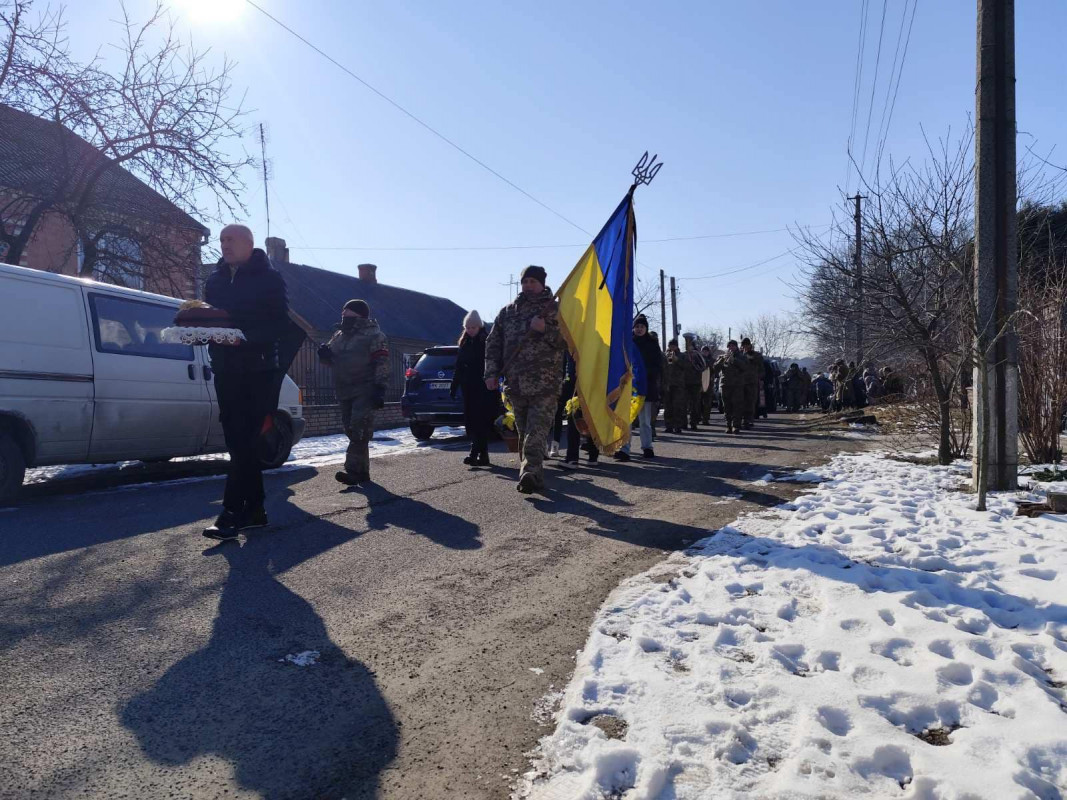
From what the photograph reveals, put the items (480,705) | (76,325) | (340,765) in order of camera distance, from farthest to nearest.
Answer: (76,325), (480,705), (340,765)

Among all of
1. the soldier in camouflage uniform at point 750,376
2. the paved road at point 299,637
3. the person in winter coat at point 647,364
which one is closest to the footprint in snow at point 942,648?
the paved road at point 299,637

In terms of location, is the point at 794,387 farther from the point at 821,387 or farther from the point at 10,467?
the point at 10,467

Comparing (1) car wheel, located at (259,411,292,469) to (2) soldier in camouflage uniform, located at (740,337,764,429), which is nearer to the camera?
(1) car wheel, located at (259,411,292,469)

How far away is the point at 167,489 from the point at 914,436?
9.45 meters

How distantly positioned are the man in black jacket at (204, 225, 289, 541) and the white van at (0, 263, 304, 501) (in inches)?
86.0

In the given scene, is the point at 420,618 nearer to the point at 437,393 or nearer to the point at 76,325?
the point at 76,325

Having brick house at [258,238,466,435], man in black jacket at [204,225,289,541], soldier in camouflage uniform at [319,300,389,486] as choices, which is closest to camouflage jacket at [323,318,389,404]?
soldier in camouflage uniform at [319,300,389,486]

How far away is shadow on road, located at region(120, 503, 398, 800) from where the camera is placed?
2.00 m

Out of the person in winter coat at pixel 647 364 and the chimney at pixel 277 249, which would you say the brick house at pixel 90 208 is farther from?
the chimney at pixel 277 249

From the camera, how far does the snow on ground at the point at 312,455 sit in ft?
26.4

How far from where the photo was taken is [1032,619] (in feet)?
10.4

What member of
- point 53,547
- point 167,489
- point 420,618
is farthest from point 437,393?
point 420,618

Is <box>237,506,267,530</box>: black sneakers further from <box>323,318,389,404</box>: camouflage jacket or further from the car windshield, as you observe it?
the car windshield

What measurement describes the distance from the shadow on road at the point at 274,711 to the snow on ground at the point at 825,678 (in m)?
0.54
